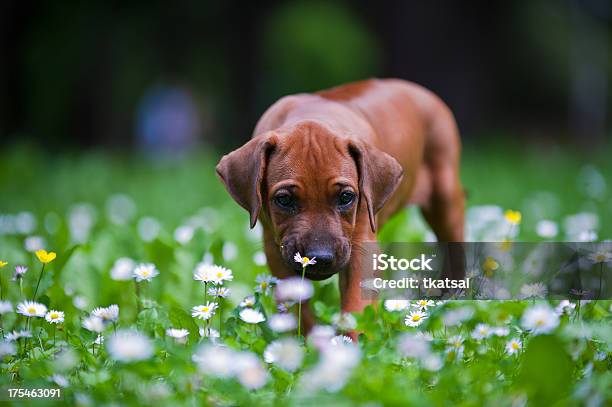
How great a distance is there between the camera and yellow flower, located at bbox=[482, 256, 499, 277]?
3.49 meters

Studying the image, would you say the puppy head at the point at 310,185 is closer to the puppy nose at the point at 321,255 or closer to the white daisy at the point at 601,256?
the puppy nose at the point at 321,255

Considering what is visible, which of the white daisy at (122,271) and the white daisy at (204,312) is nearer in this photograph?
the white daisy at (204,312)

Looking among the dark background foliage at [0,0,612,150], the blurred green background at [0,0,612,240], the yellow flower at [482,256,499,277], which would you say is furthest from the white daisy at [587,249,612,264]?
the dark background foliage at [0,0,612,150]

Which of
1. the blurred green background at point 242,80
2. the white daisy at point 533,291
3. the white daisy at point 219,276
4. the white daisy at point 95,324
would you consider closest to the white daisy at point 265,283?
the white daisy at point 219,276

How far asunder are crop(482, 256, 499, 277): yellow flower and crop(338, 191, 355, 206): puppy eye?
0.71 metres

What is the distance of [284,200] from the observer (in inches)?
131

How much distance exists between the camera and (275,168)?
11.1 feet

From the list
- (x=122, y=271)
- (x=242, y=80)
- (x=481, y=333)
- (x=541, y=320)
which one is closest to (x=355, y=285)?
(x=481, y=333)

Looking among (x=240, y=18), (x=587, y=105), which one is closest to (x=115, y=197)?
(x=240, y=18)

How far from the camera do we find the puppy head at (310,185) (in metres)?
3.19

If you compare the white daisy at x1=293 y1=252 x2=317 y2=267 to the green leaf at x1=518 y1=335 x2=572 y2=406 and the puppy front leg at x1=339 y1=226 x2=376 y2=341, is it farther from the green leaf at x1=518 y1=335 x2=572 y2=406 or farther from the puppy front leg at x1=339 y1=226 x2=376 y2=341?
the green leaf at x1=518 y1=335 x2=572 y2=406

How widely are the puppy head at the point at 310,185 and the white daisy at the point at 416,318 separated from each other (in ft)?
1.26

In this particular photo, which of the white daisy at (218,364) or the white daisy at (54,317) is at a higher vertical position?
the white daisy at (54,317)

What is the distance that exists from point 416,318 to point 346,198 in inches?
26.6
